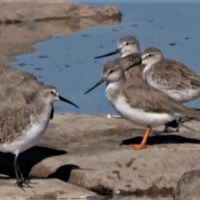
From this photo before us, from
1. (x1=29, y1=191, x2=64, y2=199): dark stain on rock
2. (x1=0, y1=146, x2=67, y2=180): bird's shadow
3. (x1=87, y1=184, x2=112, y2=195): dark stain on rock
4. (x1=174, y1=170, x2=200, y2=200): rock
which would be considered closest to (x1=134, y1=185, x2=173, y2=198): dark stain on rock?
(x1=87, y1=184, x2=112, y2=195): dark stain on rock

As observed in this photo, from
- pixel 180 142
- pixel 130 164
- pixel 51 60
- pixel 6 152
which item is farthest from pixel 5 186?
pixel 51 60

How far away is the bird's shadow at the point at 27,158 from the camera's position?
12625 mm

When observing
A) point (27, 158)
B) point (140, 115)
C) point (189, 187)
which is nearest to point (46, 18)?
point (140, 115)

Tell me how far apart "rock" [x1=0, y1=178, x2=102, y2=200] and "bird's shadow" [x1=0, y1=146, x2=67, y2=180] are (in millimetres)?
749

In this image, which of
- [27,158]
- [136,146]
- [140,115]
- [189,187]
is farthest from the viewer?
[136,146]

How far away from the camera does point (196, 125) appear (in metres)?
14.9

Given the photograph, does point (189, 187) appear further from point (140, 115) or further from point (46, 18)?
point (46, 18)

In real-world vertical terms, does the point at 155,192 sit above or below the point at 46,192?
below

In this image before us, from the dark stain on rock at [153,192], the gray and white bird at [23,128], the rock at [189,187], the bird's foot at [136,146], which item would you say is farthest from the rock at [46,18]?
the rock at [189,187]

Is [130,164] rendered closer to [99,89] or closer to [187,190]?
[187,190]

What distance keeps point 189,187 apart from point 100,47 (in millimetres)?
8994

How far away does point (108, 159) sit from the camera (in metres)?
12.5

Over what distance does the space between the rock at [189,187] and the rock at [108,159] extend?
1230mm

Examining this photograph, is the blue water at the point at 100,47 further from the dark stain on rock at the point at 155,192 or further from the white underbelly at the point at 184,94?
the dark stain on rock at the point at 155,192
